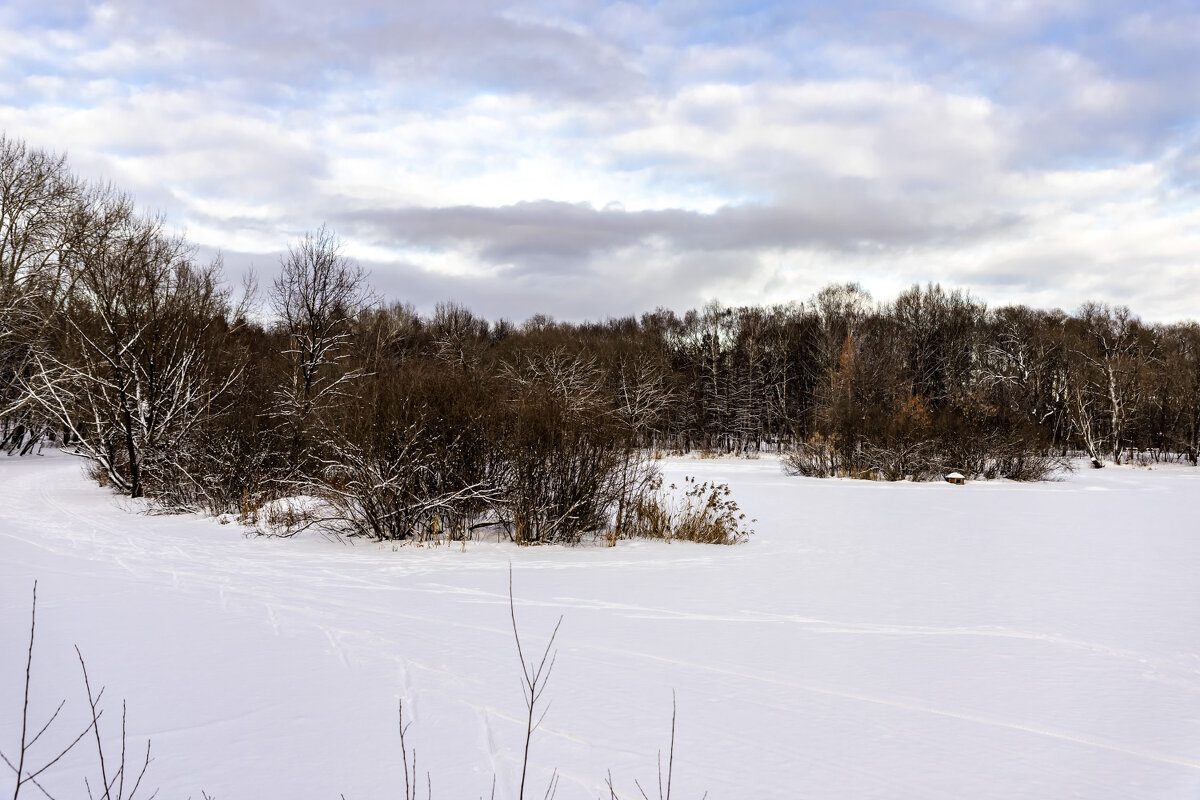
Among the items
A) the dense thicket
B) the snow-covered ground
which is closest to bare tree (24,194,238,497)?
the dense thicket

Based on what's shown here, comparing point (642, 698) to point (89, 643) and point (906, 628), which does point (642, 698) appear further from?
point (89, 643)

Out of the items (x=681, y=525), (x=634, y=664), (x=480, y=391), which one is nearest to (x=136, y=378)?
(x=480, y=391)

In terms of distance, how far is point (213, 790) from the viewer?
11.2ft

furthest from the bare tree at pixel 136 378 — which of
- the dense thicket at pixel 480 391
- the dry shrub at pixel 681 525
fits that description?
the dry shrub at pixel 681 525

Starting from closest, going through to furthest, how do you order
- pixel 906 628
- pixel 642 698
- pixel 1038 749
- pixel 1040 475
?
1. pixel 1038 749
2. pixel 642 698
3. pixel 906 628
4. pixel 1040 475

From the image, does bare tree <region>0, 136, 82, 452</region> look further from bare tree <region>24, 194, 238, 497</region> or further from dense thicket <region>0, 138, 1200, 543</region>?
bare tree <region>24, 194, 238, 497</region>

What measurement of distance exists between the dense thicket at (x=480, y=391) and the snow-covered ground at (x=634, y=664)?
1.26 m

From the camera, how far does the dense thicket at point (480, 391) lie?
35.4 ft

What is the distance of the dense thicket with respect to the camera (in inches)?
424

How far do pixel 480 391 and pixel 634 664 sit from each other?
21.0 feet

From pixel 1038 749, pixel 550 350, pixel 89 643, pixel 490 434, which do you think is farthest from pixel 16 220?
pixel 1038 749

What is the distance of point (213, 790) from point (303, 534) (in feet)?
28.0

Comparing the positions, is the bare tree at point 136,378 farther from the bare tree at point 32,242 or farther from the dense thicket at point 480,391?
the bare tree at point 32,242

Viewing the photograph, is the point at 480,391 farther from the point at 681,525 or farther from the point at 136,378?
the point at 136,378
